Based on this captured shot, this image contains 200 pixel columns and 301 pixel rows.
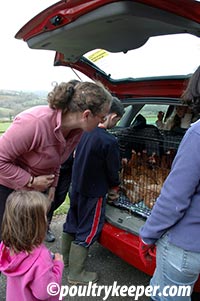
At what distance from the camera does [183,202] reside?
1.39 m

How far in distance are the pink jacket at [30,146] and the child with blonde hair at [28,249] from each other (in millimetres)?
368

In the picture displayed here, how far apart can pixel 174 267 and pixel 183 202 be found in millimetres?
320

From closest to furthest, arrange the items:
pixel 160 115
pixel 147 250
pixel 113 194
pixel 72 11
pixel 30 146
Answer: pixel 147 250
pixel 72 11
pixel 30 146
pixel 113 194
pixel 160 115

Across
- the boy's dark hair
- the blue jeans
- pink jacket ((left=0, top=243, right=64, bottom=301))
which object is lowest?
pink jacket ((left=0, top=243, right=64, bottom=301))

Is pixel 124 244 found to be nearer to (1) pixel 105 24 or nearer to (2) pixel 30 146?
(2) pixel 30 146

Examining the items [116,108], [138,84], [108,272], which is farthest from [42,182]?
[138,84]

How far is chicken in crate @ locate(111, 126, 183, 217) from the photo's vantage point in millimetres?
2723

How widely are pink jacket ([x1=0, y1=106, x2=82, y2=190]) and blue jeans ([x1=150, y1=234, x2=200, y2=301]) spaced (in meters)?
0.90

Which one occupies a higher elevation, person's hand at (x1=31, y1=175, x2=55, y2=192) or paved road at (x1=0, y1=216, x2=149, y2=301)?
person's hand at (x1=31, y1=175, x2=55, y2=192)

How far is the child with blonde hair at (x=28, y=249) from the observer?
1598mm

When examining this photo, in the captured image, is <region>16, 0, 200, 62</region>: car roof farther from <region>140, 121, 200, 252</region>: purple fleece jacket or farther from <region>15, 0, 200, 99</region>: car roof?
<region>140, 121, 200, 252</region>: purple fleece jacket

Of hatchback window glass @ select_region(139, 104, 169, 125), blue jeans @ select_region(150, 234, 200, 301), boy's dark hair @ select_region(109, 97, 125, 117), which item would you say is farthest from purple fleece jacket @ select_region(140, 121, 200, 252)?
hatchback window glass @ select_region(139, 104, 169, 125)

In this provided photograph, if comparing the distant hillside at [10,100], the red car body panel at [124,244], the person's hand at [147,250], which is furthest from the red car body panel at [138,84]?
the distant hillside at [10,100]

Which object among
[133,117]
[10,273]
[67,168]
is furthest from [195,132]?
[133,117]
